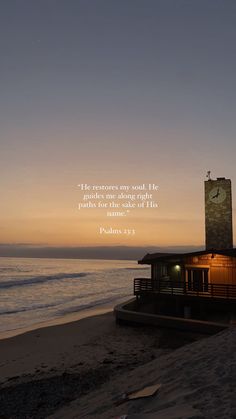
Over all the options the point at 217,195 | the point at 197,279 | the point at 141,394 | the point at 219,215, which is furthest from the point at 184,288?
the point at 141,394

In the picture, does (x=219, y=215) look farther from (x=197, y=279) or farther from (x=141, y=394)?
(x=141, y=394)

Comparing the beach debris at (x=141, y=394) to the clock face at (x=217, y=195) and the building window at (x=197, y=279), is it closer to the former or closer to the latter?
the building window at (x=197, y=279)

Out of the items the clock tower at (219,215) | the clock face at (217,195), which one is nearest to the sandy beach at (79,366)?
the clock tower at (219,215)

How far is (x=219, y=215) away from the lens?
2908 centimetres

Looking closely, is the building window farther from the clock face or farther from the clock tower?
the clock face

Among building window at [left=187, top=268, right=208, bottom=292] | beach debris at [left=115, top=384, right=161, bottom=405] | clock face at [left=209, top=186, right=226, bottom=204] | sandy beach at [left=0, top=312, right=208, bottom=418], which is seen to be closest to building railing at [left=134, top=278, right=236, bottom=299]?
building window at [left=187, top=268, right=208, bottom=292]

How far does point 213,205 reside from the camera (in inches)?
1161

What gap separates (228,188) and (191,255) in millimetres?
7656

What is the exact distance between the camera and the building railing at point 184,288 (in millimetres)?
23422

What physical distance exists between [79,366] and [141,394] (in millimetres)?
7617

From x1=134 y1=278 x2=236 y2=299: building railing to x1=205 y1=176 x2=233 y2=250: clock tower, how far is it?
15.5 feet

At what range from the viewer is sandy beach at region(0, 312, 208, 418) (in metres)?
10.9

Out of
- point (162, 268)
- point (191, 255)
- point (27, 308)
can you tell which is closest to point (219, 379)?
point (191, 255)

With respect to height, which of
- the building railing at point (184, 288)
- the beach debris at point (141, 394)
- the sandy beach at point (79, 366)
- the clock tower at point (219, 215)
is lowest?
the sandy beach at point (79, 366)
